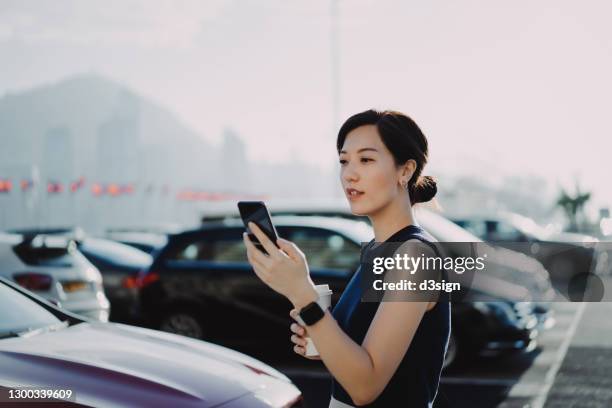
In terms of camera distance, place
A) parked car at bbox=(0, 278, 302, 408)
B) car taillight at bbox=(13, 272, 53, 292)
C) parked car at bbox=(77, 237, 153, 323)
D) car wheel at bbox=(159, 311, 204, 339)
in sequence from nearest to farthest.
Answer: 1. parked car at bbox=(0, 278, 302, 408)
2. car taillight at bbox=(13, 272, 53, 292)
3. car wheel at bbox=(159, 311, 204, 339)
4. parked car at bbox=(77, 237, 153, 323)

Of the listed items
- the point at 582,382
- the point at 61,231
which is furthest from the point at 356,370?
the point at 61,231

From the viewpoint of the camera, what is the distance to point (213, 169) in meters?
186

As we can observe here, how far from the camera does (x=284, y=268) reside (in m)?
1.66

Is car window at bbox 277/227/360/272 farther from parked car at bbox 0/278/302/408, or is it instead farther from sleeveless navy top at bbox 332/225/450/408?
sleeveless navy top at bbox 332/225/450/408

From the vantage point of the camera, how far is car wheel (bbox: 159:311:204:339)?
8602mm

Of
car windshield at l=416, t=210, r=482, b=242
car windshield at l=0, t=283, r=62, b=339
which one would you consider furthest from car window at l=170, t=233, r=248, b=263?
car windshield at l=0, t=283, r=62, b=339

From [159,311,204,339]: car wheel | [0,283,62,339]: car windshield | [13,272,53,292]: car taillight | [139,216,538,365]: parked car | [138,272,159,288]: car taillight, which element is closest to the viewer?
[0,283,62,339]: car windshield

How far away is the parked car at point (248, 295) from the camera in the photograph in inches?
310

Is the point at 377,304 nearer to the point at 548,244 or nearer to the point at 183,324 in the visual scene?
the point at 183,324

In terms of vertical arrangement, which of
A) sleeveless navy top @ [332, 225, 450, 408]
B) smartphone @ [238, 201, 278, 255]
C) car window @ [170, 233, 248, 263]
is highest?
smartphone @ [238, 201, 278, 255]

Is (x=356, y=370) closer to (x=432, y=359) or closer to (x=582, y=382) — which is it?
(x=432, y=359)

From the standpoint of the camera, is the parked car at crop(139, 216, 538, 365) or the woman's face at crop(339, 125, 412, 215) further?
the parked car at crop(139, 216, 538, 365)

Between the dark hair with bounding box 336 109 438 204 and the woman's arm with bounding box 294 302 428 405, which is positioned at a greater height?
the dark hair with bounding box 336 109 438 204

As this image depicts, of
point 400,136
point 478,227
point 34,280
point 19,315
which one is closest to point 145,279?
point 34,280
